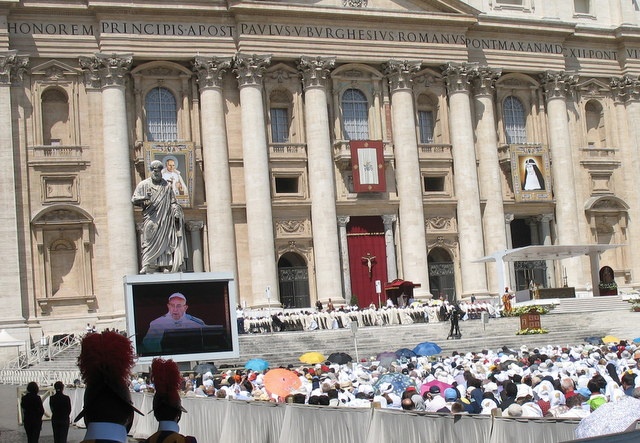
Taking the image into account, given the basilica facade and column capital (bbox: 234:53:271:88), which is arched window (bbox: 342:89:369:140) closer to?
the basilica facade

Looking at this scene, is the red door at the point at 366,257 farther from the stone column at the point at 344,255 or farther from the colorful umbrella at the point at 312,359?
the colorful umbrella at the point at 312,359

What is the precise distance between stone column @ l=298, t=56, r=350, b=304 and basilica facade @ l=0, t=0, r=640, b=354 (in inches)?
3.9

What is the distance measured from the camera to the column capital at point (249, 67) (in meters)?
48.2

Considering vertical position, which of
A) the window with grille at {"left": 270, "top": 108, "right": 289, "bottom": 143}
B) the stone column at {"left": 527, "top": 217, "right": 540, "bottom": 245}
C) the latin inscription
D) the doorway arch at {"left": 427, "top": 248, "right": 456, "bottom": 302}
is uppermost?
the latin inscription

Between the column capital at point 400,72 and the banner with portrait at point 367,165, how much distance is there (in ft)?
10.8

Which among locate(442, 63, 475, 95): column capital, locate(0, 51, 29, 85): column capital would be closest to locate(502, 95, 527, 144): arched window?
locate(442, 63, 475, 95): column capital

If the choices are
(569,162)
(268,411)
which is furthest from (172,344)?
(569,162)

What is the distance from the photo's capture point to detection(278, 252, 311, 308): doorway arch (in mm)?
49531

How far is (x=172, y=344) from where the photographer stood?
26.2 meters

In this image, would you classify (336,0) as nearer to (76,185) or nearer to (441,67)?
(441,67)

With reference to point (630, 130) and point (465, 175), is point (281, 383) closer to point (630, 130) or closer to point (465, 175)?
point (465, 175)

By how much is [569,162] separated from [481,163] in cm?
502

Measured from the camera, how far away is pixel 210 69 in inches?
1891

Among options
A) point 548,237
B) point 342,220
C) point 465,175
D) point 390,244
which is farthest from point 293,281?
point 548,237
